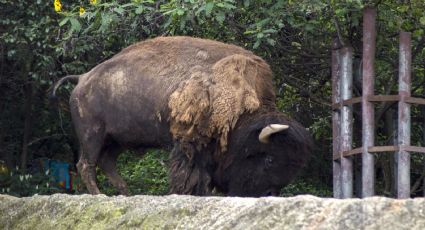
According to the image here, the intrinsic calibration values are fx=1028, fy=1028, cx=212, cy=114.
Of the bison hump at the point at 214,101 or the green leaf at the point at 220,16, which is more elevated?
the green leaf at the point at 220,16

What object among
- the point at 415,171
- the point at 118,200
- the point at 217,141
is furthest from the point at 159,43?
the point at 118,200

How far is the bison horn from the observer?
8.59 m

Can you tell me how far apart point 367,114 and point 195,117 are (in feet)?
5.48

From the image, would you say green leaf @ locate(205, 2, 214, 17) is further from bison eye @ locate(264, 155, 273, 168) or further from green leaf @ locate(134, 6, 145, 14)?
bison eye @ locate(264, 155, 273, 168)

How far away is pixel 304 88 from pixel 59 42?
2.65 m

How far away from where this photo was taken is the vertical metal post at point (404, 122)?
7574 millimetres

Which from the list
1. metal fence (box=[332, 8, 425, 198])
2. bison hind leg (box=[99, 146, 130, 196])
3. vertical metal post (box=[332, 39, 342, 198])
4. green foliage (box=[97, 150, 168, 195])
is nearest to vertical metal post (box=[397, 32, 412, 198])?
metal fence (box=[332, 8, 425, 198])

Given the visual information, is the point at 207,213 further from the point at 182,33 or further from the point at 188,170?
the point at 182,33

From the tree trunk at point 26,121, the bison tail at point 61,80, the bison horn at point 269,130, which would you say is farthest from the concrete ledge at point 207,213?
the tree trunk at point 26,121

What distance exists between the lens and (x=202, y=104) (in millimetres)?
8719

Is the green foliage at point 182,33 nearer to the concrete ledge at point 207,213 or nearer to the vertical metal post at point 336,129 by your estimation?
the vertical metal post at point 336,129

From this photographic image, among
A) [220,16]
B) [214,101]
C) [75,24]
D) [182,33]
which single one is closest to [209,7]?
[220,16]

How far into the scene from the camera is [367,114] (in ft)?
25.3

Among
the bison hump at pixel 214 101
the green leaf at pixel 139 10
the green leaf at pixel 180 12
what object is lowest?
the bison hump at pixel 214 101
